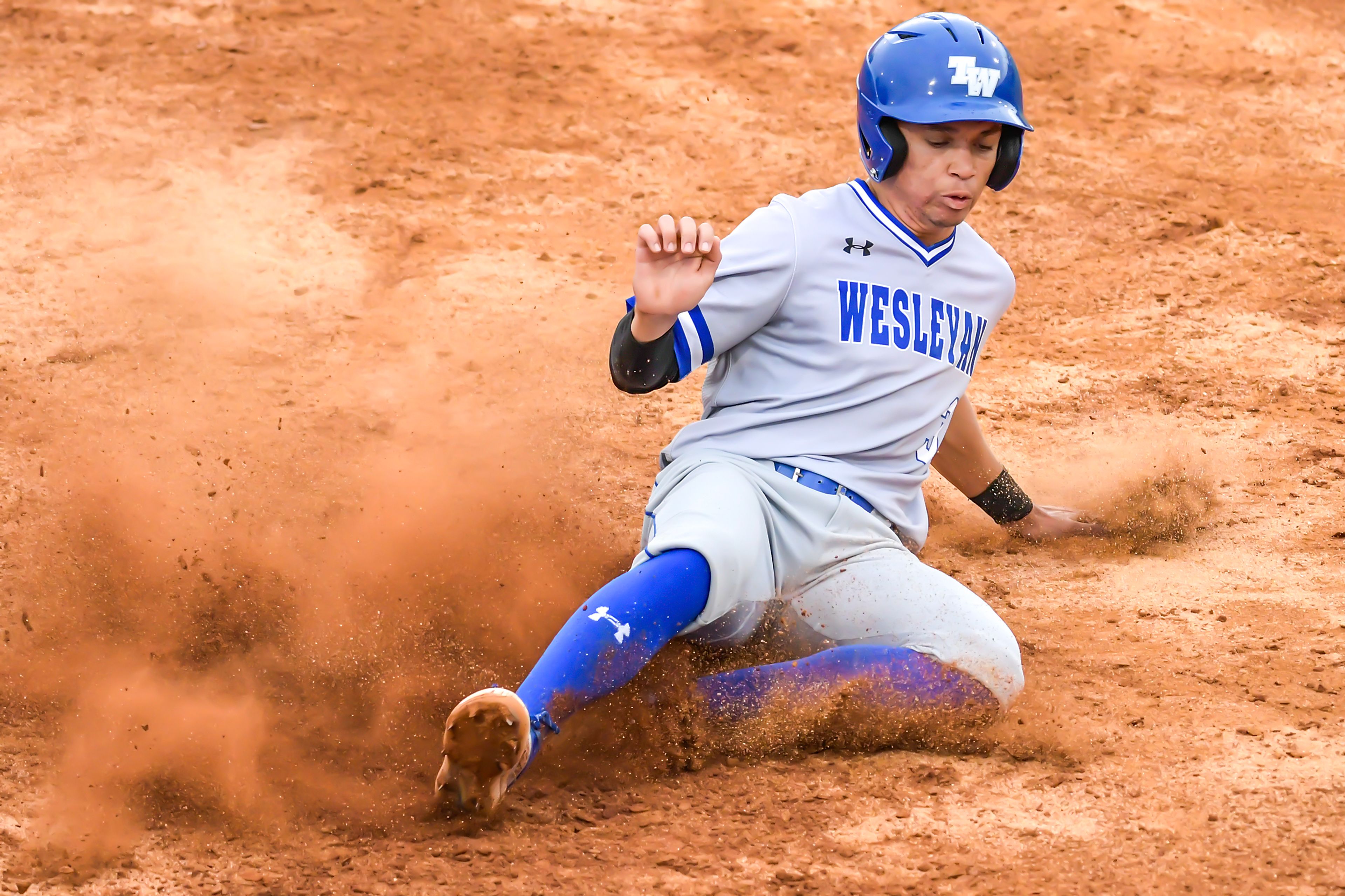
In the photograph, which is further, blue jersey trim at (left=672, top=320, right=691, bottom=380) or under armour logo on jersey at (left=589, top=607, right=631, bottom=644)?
blue jersey trim at (left=672, top=320, right=691, bottom=380)

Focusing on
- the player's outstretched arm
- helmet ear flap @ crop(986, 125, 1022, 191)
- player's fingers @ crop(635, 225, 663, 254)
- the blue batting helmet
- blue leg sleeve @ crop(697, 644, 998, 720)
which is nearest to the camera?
player's fingers @ crop(635, 225, 663, 254)

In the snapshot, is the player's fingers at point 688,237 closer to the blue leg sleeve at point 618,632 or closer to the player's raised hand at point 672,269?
the player's raised hand at point 672,269

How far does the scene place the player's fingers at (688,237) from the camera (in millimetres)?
2492

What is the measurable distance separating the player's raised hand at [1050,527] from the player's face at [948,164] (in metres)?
1.17

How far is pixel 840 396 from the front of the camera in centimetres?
285

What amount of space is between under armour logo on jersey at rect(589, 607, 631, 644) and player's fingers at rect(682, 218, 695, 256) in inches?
26.8

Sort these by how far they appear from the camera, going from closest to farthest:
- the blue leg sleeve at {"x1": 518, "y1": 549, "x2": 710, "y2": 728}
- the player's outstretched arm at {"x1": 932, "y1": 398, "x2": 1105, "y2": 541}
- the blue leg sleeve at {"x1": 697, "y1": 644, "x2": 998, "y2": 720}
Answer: the blue leg sleeve at {"x1": 518, "y1": 549, "x2": 710, "y2": 728} → the blue leg sleeve at {"x1": 697, "y1": 644, "x2": 998, "y2": 720} → the player's outstretched arm at {"x1": 932, "y1": 398, "x2": 1105, "y2": 541}

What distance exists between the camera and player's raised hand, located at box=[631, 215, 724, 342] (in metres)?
2.50

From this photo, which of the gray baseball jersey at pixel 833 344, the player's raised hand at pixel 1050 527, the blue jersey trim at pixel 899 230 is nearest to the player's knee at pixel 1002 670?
the gray baseball jersey at pixel 833 344

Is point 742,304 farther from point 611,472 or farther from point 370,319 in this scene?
point 370,319

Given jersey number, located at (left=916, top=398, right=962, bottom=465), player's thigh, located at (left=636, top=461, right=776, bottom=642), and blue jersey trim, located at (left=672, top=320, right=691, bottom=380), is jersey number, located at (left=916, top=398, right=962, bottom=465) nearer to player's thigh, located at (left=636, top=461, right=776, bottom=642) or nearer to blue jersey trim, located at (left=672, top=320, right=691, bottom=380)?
player's thigh, located at (left=636, top=461, right=776, bottom=642)

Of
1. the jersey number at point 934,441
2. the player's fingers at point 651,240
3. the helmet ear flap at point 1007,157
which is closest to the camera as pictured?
the player's fingers at point 651,240

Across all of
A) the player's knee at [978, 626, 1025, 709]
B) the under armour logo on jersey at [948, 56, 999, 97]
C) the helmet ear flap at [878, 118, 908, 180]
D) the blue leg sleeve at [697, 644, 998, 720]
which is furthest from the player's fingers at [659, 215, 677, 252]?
the player's knee at [978, 626, 1025, 709]

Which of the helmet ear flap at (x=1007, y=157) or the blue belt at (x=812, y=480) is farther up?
the helmet ear flap at (x=1007, y=157)
